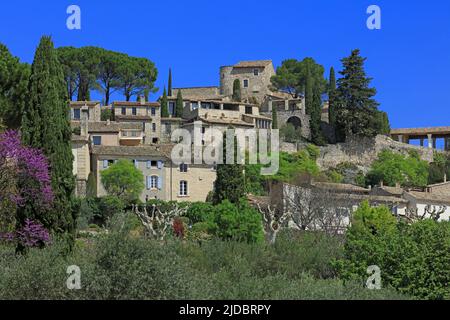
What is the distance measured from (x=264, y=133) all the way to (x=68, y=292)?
2727 inches

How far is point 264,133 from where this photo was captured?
282 feet

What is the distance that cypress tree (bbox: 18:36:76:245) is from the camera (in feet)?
90.3

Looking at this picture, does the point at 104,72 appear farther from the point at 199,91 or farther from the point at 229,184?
the point at 229,184

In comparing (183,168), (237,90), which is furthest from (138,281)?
(237,90)

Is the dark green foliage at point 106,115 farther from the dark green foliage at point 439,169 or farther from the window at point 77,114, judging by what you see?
the dark green foliage at point 439,169

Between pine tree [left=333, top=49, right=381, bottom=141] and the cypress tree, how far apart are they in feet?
195

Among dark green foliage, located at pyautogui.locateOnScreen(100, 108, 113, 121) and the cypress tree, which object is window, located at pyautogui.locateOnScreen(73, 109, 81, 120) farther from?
the cypress tree

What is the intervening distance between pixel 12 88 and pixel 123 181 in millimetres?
22015

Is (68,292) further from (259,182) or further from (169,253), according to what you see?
(259,182)

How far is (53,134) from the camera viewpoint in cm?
2766

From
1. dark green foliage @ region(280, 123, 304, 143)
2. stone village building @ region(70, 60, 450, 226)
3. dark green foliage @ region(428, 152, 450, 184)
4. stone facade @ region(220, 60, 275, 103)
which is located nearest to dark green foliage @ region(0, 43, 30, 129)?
stone village building @ region(70, 60, 450, 226)

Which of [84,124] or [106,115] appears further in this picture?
[106,115]
